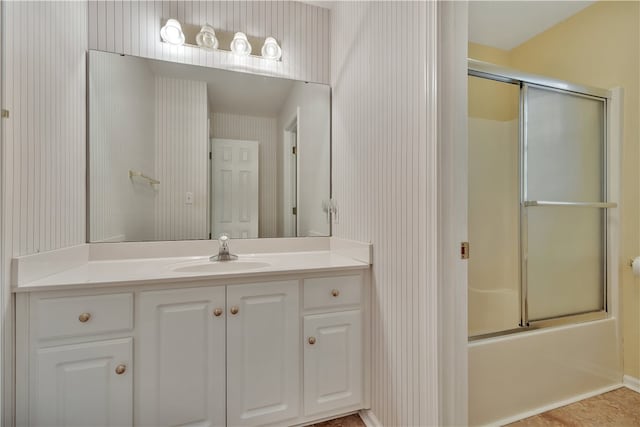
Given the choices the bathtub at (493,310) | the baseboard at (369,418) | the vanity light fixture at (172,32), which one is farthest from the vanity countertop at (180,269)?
the vanity light fixture at (172,32)

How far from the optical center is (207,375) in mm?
1212

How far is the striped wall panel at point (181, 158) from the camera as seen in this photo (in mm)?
1651

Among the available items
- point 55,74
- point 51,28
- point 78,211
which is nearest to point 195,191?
point 78,211

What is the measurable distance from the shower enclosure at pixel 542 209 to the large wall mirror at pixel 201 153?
1104mm

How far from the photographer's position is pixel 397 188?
3.99 ft

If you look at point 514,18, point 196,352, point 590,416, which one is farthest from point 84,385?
point 514,18

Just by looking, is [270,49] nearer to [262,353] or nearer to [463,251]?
[463,251]

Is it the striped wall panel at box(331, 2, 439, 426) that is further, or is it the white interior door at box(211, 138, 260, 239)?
the white interior door at box(211, 138, 260, 239)

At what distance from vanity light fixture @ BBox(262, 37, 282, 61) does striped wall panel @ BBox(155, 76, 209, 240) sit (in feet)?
1.46

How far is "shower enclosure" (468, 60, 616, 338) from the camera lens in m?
1.77

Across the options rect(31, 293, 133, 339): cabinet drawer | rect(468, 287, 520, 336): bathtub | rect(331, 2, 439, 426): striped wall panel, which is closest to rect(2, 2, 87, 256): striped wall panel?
rect(31, 293, 133, 339): cabinet drawer

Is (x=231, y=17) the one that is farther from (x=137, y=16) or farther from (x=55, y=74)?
(x=55, y=74)

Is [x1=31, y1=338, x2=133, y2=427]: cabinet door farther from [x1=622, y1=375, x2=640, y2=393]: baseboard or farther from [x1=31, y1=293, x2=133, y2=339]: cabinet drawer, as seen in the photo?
[x1=622, y1=375, x2=640, y2=393]: baseboard

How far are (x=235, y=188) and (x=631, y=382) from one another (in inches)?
105
